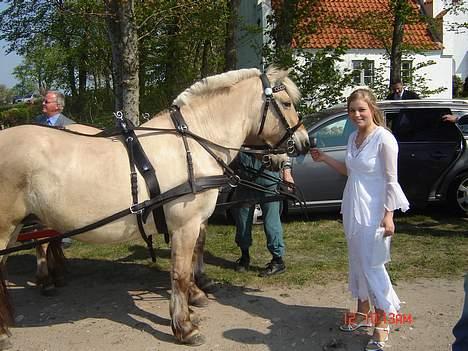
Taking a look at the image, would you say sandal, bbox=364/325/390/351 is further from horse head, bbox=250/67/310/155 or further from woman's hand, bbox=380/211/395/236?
horse head, bbox=250/67/310/155

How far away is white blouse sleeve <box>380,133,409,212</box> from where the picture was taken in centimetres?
353

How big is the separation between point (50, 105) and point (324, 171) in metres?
4.10

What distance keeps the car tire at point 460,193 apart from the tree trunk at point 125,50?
5379 millimetres

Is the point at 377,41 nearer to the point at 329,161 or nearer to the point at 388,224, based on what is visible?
the point at 329,161

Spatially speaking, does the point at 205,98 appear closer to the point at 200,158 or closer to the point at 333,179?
the point at 200,158

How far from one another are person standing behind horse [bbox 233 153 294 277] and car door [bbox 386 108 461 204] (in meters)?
3.30

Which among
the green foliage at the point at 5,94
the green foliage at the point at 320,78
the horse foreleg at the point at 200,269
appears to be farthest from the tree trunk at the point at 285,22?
the green foliage at the point at 5,94

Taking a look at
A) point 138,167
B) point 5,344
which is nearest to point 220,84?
point 138,167

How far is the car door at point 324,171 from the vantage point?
7605 millimetres

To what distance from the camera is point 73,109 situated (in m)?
23.4

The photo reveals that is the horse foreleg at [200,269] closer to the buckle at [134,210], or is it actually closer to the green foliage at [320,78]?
the buckle at [134,210]

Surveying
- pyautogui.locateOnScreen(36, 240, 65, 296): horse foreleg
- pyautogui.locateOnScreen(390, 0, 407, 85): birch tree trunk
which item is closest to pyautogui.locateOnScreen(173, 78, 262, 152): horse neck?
pyautogui.locateOnScreen(36, 240, 65, 296): horse foreleg

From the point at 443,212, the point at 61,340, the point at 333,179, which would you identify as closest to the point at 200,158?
the point at 61,340

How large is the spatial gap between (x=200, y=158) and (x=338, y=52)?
732cm
